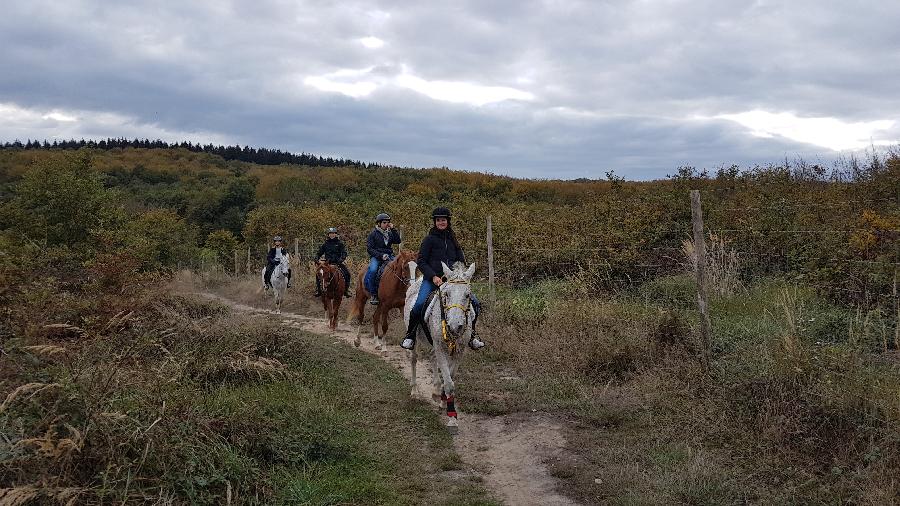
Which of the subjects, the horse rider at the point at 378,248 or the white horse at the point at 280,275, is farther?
the white horse at the point at 280,275

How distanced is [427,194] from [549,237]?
2987 centimetres

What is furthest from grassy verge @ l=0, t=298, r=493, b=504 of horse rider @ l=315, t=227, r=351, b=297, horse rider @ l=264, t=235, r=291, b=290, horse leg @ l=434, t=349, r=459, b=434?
horse rider @ l=264, t=235, r=291, b=290

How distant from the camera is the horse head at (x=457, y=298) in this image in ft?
24.0

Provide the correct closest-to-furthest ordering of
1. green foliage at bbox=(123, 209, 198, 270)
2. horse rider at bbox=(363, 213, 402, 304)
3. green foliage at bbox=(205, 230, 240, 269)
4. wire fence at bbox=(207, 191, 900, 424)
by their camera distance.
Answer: wire fence at bbox=(207, 191, 900, 424)
horse rider at bbox=(363, 213, 402, 304)
green foliage at bbox=(123, 209, 198, 270)
green foliage at bbox=(205, 230, 240, 269)

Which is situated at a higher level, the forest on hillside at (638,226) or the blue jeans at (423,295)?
the forest on hillside at (638,226)

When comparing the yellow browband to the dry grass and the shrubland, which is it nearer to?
the shrubland

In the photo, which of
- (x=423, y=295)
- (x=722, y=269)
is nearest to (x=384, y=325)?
(x=423, y=295)

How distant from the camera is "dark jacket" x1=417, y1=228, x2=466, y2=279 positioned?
8.55 metres

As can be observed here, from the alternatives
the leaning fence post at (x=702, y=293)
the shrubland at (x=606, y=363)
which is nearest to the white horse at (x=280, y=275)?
the shrubland at (x=606, y=363)

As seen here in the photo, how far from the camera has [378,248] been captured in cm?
1305

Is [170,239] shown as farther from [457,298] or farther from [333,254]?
[457,298]

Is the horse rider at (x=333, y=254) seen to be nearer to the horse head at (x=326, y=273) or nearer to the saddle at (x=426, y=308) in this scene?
the horse head at (x=326, y=273)

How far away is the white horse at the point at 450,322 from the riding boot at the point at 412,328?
18 cm

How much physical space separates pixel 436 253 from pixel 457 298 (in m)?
1.29
